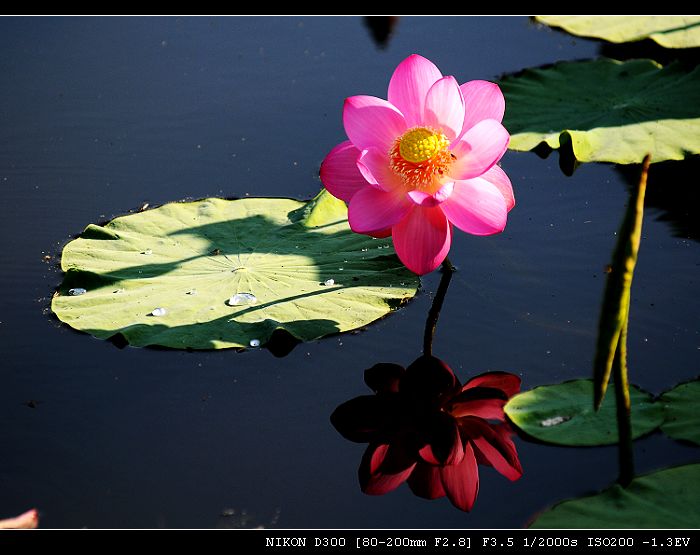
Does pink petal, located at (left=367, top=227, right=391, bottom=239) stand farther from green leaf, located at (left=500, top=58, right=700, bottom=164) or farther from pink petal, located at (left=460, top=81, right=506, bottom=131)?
green leaf, located at (left=500, top=58, right=700, bottom=164)

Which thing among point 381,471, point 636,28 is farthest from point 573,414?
point 636,28

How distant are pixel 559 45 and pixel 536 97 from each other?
505mm

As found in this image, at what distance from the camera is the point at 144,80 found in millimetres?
2896

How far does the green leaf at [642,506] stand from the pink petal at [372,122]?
81 centimetres

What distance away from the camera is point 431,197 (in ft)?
5.65

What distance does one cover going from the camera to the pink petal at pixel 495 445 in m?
1.48

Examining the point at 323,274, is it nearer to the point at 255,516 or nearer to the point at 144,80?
the point at 255,516

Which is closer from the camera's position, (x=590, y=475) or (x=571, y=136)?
(x=590, y=475)

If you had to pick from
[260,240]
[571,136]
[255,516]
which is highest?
[571,136]

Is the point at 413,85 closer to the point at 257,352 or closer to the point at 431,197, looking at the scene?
the point at 431,197

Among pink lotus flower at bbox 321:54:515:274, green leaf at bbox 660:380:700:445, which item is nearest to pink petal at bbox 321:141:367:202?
pink lotus flower at bbox 321:54:515:274
